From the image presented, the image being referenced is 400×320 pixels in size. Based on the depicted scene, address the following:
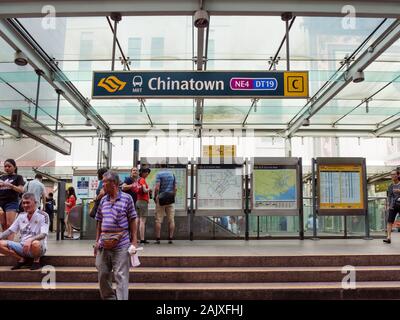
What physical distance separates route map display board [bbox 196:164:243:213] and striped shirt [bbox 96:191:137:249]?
4.77 metres

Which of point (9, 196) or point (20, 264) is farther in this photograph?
point (9, 196)

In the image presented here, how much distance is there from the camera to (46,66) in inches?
407

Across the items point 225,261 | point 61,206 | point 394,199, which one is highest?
point 394,199

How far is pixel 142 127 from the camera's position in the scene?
57.6 feet

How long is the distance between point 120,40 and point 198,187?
383 centimetres

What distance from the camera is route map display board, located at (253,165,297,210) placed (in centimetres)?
945

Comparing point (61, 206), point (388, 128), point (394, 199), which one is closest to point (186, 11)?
point (61, 206)

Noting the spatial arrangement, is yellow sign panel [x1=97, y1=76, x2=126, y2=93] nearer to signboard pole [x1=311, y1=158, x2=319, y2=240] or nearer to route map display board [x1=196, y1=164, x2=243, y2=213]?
route map display board [x1=196, y1=164, x2=243, y2=213]

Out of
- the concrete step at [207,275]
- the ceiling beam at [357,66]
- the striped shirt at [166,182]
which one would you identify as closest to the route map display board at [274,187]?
the striped shirt at [166,182]

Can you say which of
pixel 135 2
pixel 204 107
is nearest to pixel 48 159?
pixel 204 107

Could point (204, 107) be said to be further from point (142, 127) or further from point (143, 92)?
point (143, 92)

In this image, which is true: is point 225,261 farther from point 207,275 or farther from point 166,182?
point 166,182

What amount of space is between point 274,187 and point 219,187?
1.30m

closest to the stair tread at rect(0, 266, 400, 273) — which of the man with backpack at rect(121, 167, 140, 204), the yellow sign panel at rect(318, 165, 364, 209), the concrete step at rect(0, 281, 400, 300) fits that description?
the concrete step at rect(0, 281, 400, 300)
